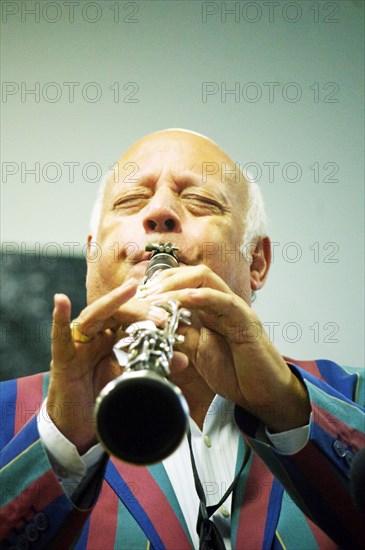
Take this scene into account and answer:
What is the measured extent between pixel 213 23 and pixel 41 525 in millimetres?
1860

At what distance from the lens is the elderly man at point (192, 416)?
3.03 ft

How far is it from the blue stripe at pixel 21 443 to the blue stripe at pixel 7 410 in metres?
0.29

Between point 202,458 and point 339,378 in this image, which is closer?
point 202,458

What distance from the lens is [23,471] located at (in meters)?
0.94

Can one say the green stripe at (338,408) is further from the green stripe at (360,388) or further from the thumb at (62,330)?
the thumb at (62,330)

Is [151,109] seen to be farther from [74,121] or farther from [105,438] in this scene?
[105,438]

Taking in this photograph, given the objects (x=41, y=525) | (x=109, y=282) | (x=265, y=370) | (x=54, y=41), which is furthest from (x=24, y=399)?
(x=54, y=41)

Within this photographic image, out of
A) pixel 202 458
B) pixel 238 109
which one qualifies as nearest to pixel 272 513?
pixel 202 458

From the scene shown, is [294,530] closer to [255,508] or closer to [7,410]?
[255,508]

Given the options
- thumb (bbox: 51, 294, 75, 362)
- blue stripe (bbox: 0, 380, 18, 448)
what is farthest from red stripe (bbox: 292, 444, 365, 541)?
blue stripe (bbox: 0, 380, 18, 448)

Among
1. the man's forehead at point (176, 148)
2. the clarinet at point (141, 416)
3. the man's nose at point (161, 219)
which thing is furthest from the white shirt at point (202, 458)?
the man's forehead at point (176, 148)

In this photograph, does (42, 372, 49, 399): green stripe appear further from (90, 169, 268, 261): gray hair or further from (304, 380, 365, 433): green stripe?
(304, 380, 365, 433): green stripe

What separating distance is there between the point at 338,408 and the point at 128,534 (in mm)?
433

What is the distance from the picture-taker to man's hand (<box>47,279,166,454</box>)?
85 cm
